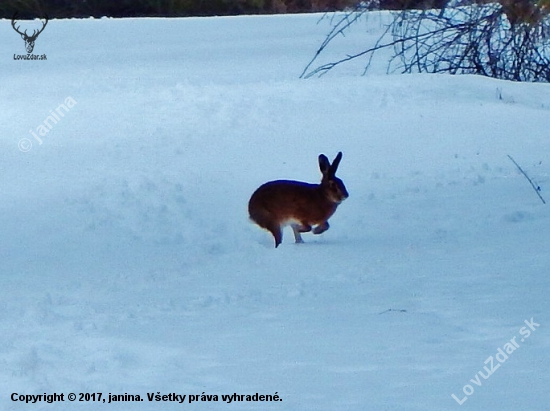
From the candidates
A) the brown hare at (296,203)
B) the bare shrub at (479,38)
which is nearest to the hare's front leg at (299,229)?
the brown hare at (296,203)

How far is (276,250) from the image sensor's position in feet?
26.8

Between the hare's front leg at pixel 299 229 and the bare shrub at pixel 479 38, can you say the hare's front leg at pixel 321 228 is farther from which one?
the bare shrub at pixel 479 38

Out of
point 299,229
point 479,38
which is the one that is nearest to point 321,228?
point 299,229

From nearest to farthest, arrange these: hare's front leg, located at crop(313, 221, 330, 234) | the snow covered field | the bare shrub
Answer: the snow covered field
hare's front leg, located at crop(313, 221, 330, 234)
the bare shrub

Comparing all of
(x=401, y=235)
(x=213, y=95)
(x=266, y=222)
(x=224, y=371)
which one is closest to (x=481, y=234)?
(x=401, y=235)

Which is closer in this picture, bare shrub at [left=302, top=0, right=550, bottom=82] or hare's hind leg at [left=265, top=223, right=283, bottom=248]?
hare's hind leg at [left=265, top=223, right=283, bottom=248]

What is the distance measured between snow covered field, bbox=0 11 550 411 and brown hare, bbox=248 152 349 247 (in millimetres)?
193

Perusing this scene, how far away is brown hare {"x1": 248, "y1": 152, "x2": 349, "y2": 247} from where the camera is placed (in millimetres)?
8336

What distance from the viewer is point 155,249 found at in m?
8.58

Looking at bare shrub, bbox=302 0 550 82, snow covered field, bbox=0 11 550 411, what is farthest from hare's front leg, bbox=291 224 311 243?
bare shrub, bbox=302 0 550 82

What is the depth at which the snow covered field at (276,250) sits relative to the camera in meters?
5.17

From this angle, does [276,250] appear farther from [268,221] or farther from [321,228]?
[321,228]

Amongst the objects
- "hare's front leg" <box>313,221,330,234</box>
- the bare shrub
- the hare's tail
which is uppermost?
the hare's tail

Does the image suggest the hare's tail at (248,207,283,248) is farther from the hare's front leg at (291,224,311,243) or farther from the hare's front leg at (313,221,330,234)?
the hare's front leg at (313,221,330,234)
